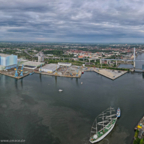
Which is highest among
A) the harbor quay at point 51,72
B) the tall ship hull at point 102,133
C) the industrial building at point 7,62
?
the industrial building at point 7,62

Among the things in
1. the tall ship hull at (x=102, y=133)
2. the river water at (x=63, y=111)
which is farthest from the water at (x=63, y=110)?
the tall ship hull at (x=102, y=133)

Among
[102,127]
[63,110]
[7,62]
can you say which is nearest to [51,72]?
[7,62]

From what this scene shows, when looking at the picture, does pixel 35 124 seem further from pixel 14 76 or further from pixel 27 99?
pixel 14 76

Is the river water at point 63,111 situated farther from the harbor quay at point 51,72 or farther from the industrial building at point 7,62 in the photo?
the industrial building at point 7,62

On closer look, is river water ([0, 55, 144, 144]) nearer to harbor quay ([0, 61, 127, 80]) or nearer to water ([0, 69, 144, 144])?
water ([0, 69, 144, 144])

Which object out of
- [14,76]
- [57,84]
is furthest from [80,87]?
[14,76]

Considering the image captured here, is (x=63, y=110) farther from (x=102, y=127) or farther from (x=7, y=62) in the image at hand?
(x=7, y=62)

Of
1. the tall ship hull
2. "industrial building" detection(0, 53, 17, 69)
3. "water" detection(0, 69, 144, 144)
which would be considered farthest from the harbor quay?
the tall ship hull

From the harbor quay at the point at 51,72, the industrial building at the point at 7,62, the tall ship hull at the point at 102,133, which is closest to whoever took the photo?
the tall ship hull at the point at 102,133
